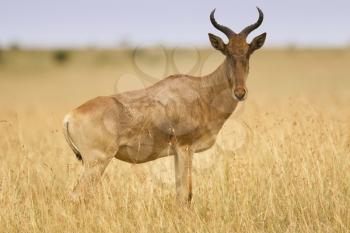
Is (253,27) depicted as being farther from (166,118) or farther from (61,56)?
(61,56)

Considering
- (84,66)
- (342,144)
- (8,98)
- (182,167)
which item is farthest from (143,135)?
(84,66)

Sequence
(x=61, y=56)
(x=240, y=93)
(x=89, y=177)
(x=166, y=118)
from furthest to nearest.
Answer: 1. (x=61, y=56)
2. (x=166, y=118)
3. (x=240, y=93)
4. (x=89, y=177)

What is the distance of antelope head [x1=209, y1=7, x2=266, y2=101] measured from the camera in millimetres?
7738

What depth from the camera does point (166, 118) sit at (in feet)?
25.7

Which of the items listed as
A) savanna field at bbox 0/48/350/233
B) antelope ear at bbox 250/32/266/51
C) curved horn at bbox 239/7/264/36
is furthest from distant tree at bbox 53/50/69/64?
curved horn at bbox 239/7/264/36

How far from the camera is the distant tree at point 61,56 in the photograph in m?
56.4

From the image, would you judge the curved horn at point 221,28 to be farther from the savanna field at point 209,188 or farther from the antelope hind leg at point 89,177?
the antelope hind leg at point 89,177

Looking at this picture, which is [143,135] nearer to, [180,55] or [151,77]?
[151,77]

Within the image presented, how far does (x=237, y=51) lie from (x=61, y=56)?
166 ft

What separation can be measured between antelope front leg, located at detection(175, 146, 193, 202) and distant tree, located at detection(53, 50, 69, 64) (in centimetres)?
4939

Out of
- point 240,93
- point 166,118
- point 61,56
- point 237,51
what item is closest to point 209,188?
point 166,118

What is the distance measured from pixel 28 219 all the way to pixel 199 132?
2448 millimetres

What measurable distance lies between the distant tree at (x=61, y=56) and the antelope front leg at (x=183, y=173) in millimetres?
49394

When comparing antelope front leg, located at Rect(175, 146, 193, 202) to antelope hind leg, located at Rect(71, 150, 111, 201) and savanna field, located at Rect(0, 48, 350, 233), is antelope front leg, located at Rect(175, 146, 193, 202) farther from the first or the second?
antelope hind leg, located at Rect(71, 150, 111, 201)
